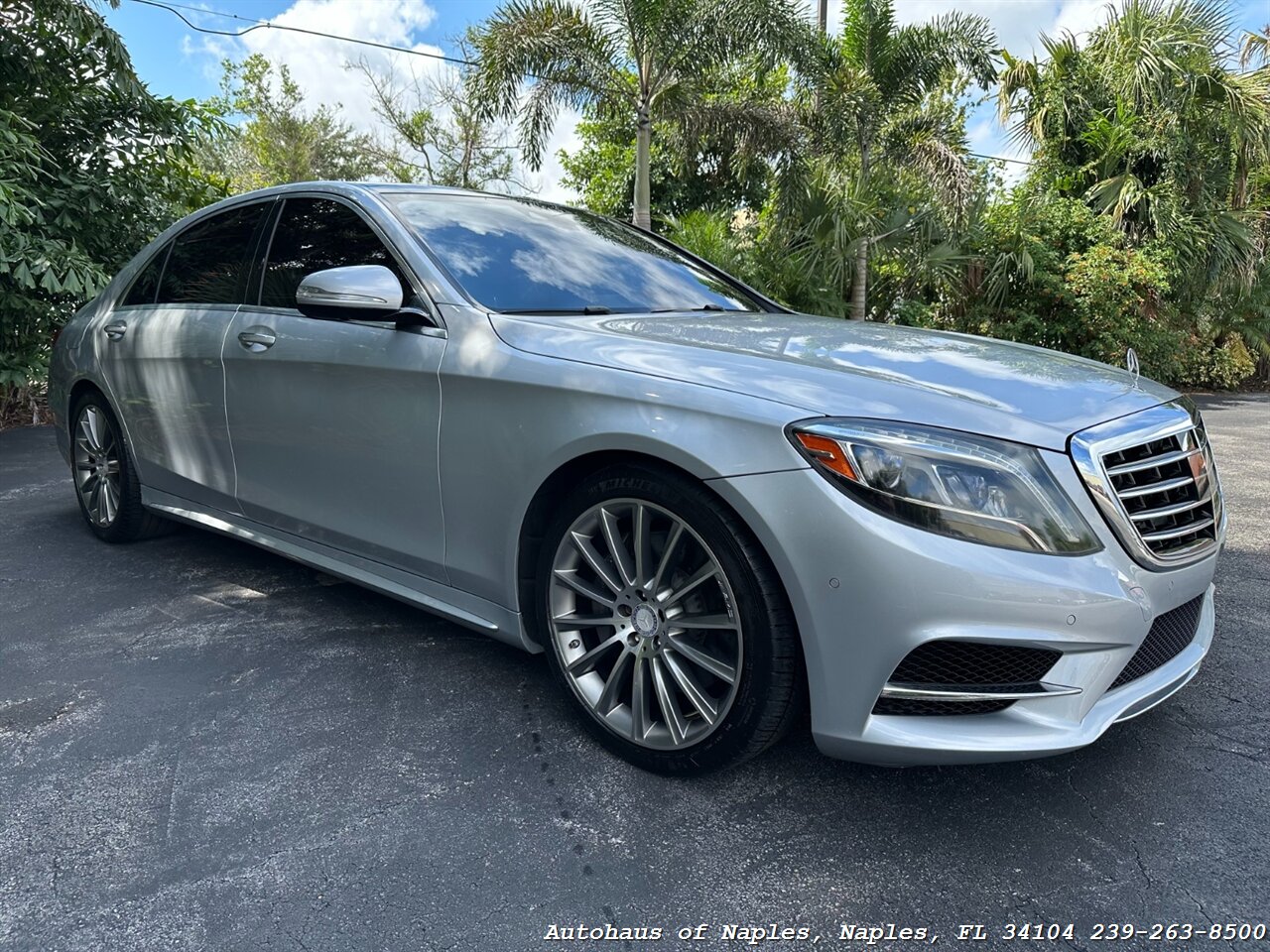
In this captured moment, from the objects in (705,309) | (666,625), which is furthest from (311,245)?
(666,625)

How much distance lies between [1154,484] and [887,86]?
1339 cm

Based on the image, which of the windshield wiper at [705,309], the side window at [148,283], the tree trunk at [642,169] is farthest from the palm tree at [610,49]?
the windshield wiper at [705,309]

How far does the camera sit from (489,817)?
2.27m

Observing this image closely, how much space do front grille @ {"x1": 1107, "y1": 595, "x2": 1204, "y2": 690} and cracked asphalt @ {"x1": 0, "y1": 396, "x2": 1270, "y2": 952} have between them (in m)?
0.37

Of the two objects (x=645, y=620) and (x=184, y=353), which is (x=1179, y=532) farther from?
(x=184, y=353)

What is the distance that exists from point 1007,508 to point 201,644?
276 cm

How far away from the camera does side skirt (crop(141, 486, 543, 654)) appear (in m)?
2.73

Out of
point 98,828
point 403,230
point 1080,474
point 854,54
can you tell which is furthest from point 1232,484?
point 854,54

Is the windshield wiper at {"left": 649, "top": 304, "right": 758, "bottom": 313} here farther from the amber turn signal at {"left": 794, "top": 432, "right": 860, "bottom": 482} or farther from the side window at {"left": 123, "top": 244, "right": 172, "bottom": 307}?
the side window at {"left": 123, "top": 244, "right": 172, "bottom": 307}

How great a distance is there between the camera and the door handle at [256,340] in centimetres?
334

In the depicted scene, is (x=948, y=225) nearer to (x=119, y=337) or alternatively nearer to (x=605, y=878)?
(x=119, y=337)

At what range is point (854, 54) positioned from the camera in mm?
13836

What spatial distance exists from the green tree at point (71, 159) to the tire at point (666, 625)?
19.3ft

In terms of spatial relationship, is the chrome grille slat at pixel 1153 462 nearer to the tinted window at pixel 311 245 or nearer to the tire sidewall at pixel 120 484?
the tinted window at pixel 311 245
